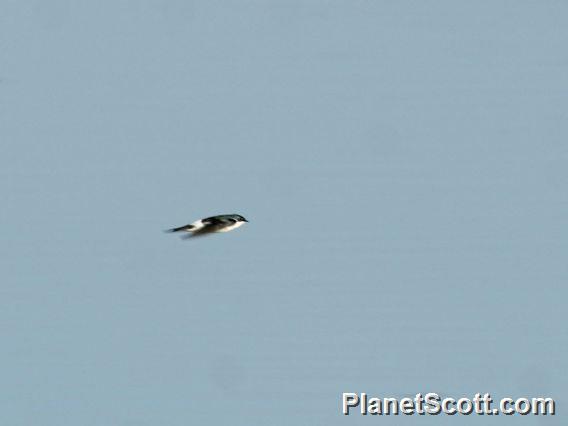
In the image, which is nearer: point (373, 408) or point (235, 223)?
point (235, 223)

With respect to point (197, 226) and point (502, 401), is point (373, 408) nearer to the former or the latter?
point (502, 401)

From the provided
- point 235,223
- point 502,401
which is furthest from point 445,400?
point 235,223

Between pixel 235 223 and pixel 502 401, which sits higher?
pixel 235 223

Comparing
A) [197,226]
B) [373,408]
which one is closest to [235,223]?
[197,226]

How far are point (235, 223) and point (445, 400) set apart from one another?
61.0 feet

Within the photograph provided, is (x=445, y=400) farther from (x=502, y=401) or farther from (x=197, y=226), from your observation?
(x=197, y=226)

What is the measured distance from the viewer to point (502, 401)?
3740 inches

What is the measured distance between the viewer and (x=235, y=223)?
95625mm

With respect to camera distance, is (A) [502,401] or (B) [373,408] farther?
(B) [373,408]

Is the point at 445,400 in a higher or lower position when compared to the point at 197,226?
lower

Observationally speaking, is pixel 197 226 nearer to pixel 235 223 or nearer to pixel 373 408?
pixel 235 223

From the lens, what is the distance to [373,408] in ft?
339

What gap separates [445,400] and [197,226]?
2051 cm

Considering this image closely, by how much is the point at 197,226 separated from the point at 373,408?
65.2ft
